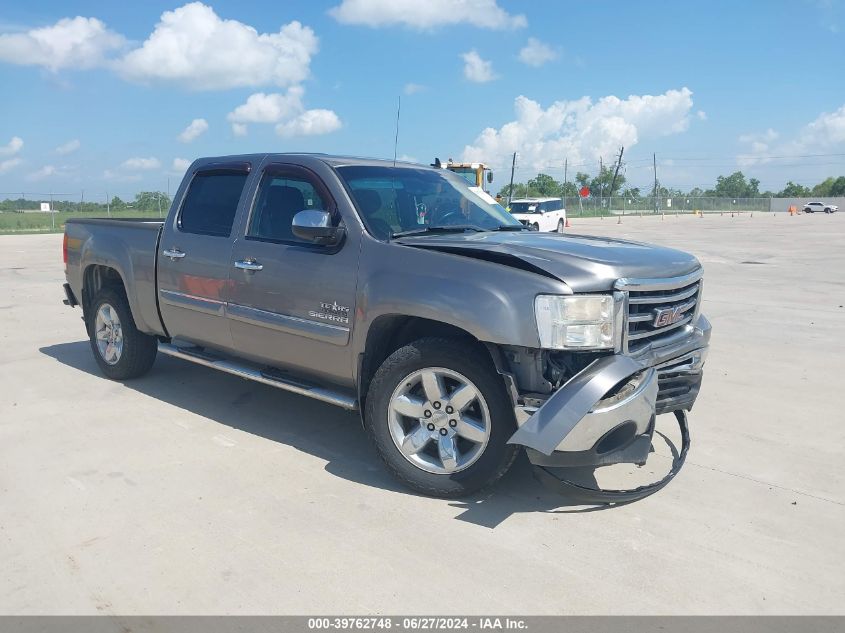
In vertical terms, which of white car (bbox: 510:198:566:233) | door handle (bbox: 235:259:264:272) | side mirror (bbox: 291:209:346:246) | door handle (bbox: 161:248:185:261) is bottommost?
door handle (bbox: 235:259:264:272)

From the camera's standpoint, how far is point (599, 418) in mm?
3402

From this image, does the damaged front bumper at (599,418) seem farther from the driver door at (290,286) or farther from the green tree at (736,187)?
the green tree at (736,187)

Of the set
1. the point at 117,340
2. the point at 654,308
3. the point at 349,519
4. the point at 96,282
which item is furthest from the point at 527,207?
the point at 349,519

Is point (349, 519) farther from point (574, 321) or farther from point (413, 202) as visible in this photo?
point (413, 202)

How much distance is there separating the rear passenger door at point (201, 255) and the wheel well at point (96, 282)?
1.00 meters

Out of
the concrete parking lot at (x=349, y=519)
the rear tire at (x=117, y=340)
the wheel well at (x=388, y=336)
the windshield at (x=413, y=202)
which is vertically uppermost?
the windshield at (x=413, y=202)

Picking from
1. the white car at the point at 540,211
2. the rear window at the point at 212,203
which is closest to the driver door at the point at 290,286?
the rear window at the point at 212,203

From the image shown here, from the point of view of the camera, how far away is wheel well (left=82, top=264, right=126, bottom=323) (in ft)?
21.0

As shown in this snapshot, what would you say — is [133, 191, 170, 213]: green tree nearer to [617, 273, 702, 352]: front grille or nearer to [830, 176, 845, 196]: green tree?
[617, 273, 702, 352]: front grille

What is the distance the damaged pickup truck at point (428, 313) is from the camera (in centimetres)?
356

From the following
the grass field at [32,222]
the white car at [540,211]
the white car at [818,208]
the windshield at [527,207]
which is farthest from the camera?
the white car at [818,208]

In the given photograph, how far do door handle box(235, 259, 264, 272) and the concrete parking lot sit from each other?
1.15 metres

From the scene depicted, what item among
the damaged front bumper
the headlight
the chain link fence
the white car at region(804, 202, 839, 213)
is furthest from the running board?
the white car at region(804, 202, 839, 213)

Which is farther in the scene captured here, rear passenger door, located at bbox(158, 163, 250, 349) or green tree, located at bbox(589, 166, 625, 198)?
green tree, located at bbox(589, 166, 625, 198)
